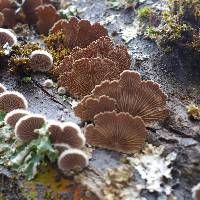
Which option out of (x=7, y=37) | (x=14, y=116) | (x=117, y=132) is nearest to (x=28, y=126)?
(x=14, y=116)

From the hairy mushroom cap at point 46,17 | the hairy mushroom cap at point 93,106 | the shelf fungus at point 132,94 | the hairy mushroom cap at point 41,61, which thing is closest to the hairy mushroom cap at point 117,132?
the hairy mushroom cap at point 93,106

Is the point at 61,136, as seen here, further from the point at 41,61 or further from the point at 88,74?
the point at 41,61

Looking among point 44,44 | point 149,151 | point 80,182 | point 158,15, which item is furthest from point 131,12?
point 80,182

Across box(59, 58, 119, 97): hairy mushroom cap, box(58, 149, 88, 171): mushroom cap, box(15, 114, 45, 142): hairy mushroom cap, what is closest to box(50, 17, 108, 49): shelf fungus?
box(59, 58, 119, 97): hairy mushroom cap

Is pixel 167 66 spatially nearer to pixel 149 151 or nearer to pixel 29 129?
pixel 149 151

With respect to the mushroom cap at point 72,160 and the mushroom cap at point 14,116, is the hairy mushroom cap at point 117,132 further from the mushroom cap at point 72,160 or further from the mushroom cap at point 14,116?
the mushroom cap at point 14,116

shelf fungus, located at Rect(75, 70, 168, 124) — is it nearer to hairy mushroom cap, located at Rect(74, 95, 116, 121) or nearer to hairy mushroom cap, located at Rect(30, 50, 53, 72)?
hairy mushroom cap, located at Rect(74, 95, 116, 121)
